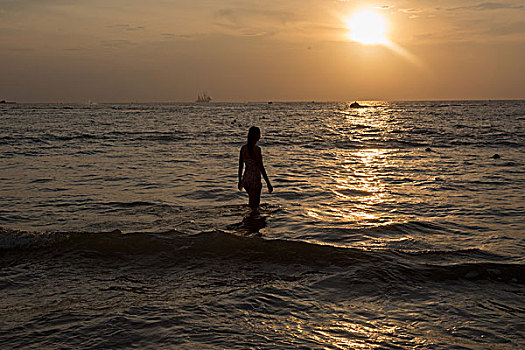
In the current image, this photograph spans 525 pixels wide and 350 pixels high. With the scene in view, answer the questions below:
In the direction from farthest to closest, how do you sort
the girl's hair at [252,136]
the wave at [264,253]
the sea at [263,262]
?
1. the girl's hair at [252,136]
2. the wave at [264,253]
3. the sea at [263,262]

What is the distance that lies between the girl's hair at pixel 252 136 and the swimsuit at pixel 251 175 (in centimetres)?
24

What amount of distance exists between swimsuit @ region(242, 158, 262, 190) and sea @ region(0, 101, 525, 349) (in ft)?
2.36

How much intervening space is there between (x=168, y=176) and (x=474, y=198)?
9801mm

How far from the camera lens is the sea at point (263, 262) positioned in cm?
506

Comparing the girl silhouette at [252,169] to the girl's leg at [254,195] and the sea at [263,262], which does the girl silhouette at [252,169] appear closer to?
the girl's leg at [254,195]

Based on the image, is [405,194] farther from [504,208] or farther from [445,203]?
[504,208]

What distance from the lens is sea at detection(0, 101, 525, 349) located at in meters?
Answer: 5.06

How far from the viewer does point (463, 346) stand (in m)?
4.76

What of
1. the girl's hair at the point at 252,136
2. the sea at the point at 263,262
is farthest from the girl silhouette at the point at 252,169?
the sea at the point at 263,262

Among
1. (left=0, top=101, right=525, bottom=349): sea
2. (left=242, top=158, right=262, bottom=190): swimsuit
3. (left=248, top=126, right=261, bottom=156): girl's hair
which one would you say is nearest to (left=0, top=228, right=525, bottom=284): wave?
(left=0, top=101, right=525, bottom=349): sea

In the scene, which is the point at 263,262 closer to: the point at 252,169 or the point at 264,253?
the point at 264,253

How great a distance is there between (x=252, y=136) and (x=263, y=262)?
3.24 metres

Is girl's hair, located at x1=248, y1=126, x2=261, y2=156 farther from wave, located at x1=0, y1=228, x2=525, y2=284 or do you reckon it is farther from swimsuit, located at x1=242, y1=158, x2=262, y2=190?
wave, located at x1=0, y1=228, x2=525, y2=284

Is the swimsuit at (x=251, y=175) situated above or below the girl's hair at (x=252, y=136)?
below
